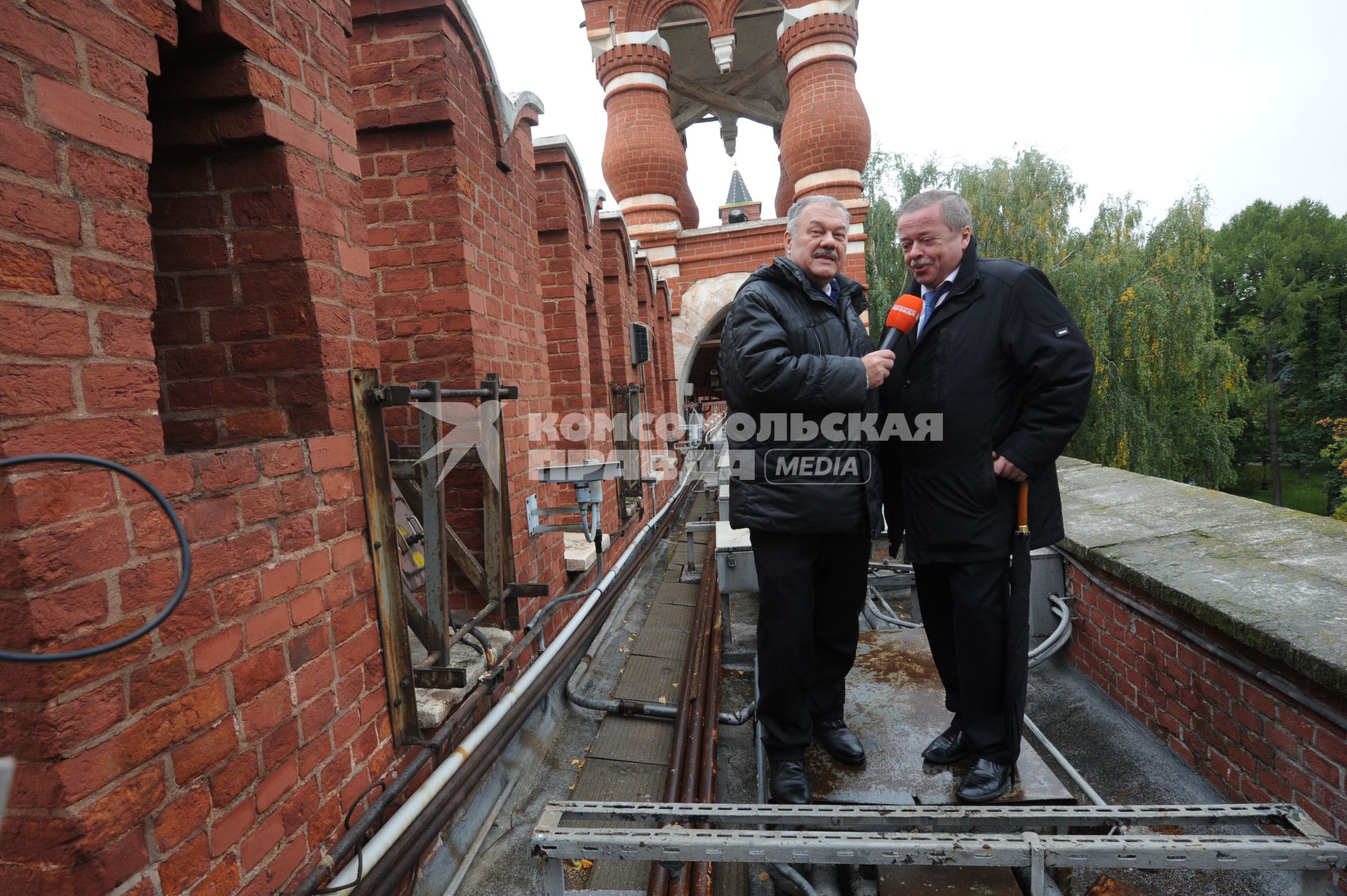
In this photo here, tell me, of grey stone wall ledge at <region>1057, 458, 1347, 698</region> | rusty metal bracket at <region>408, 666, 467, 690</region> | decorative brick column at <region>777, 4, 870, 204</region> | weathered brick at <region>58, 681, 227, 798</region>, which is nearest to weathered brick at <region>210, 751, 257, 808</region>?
weathered brick at <region>58, 681, 227, 798</region>

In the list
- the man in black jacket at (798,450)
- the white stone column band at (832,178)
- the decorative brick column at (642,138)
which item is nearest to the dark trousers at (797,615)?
the man in black jacket at (798,450)

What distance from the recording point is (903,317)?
2.30 m

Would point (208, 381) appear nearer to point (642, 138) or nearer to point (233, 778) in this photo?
point (233, 778)

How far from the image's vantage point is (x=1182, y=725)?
9.16ft

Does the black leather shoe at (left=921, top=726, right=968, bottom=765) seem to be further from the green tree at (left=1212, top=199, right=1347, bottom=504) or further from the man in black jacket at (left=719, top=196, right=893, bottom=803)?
the green tree at (left=1212, top=199, right=1347, bottom=504)

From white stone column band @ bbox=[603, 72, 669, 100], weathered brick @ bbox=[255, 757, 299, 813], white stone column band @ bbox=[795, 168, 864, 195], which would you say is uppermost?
white stone column band @ bbox=[603, 72, 669, 100]

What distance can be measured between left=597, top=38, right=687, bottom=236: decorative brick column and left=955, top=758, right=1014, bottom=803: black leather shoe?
11426mm

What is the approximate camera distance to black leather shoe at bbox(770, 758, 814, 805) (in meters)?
2.27

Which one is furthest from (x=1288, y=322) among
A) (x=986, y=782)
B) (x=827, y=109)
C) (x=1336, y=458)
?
(x=986, y=782)

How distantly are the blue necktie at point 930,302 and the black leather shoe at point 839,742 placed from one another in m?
1.43

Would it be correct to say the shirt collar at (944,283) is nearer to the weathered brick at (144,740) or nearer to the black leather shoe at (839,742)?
the black leather shoe at (839,742)

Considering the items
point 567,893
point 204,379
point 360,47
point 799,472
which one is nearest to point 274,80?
point 204,379

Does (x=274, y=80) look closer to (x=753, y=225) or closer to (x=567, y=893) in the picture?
(x=567, y=893)

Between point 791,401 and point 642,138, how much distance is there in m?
11.4
